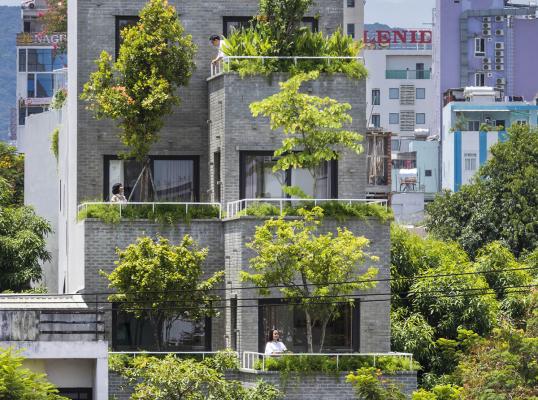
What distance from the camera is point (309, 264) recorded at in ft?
180

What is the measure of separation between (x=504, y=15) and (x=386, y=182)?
62.6 meters

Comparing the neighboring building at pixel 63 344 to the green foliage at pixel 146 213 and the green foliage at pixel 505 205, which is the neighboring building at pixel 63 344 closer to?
the green foliage at pixel 146 213

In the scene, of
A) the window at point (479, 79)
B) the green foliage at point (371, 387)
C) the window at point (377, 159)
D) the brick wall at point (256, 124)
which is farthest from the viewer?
the window at point (479, 79)

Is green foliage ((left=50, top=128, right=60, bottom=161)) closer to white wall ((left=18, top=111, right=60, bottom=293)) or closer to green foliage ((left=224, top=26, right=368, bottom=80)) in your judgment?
white wall ((left=18, top=111, right=60, bottom=293))

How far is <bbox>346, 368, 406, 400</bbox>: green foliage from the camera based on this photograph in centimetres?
5309

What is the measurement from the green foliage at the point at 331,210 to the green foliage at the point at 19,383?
10394mm

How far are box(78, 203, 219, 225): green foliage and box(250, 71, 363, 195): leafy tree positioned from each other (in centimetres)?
281

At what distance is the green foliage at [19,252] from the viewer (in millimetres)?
72000

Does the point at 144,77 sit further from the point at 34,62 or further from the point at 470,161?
the point at 34,62

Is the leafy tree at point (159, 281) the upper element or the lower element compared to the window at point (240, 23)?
lower

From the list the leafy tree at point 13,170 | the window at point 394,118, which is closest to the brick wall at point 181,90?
the leafy tree at point 13,170

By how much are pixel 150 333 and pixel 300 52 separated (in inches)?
383

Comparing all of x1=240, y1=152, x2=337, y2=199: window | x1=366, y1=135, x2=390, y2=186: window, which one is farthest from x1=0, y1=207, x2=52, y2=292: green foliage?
x1=366, y1=135, x2=390, y2=186: window

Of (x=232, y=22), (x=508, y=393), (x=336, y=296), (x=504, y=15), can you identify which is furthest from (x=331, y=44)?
(x=504, y=15)
